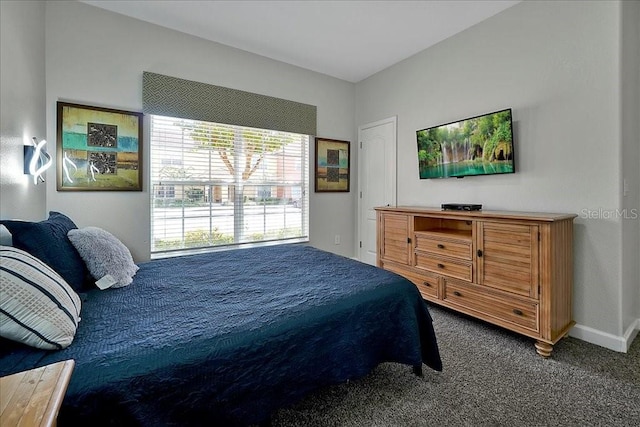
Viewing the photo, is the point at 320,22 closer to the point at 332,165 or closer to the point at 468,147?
the point at 332,165

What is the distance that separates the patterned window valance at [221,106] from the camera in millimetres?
2910

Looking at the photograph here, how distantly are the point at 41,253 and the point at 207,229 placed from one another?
1912 mm

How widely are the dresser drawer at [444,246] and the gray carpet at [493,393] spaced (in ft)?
2.45

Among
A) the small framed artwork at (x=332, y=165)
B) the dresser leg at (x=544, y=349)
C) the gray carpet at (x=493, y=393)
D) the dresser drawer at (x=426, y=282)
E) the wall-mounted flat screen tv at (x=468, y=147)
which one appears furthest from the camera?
the small framed artwork at (x=332, y=165)

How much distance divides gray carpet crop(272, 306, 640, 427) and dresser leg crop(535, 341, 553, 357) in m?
0.04

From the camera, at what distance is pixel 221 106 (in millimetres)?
3277

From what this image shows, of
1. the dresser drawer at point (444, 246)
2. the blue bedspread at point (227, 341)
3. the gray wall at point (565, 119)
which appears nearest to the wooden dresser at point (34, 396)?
the blue bedspread at point (227, 341)

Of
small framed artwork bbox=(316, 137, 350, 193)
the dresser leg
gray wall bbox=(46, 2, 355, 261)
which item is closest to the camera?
the dresser leg

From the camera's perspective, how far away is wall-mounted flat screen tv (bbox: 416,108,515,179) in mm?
2627

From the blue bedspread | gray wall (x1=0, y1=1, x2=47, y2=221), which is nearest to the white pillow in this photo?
the blue bedspread

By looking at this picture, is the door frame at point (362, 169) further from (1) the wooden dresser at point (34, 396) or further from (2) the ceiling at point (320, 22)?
(1) the wooden dresser at point (34, 396)

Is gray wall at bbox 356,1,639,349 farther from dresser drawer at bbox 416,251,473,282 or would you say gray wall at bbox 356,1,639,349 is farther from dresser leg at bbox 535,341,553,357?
dresser drawer at bbox 416,251,473,282

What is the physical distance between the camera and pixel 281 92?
372cm

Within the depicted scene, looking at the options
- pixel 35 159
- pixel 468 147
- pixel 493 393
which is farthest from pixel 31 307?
pixel 468 147
